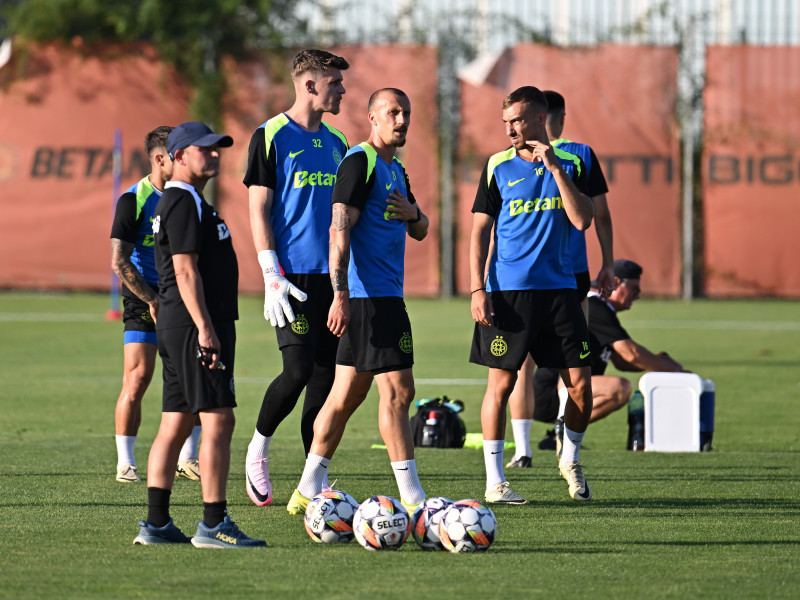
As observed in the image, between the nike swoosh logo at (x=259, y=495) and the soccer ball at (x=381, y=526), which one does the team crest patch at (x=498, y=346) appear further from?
the soccer ball at (x=381, y=526)

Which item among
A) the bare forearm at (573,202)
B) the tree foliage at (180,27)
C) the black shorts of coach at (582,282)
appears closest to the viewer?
the bare forearm at (573,202)

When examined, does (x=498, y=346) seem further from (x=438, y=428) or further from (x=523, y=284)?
(x=438, y=428)

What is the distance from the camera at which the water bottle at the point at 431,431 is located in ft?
31.1

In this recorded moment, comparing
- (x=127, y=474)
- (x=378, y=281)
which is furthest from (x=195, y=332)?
(x=127, y=474)

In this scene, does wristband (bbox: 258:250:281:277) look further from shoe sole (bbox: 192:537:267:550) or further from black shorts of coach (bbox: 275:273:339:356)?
shoe sole (bbox: 192:537:267:550)

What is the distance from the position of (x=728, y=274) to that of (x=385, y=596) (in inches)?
900

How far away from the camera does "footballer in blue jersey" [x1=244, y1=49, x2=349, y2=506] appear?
659cm

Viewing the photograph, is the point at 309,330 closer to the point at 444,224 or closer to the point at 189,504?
the point at 189,504

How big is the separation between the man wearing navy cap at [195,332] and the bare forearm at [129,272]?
1.86 metres

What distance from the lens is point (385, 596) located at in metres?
4.73

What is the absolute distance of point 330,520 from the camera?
19.0 feet

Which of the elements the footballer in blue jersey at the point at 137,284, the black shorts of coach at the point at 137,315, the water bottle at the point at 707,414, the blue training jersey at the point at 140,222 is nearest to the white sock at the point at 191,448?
the footballer in blue jersey at the point at 137,284

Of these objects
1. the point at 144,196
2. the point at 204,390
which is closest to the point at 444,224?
the point at 144,196

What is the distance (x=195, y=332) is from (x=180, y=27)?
2312 centimetres
